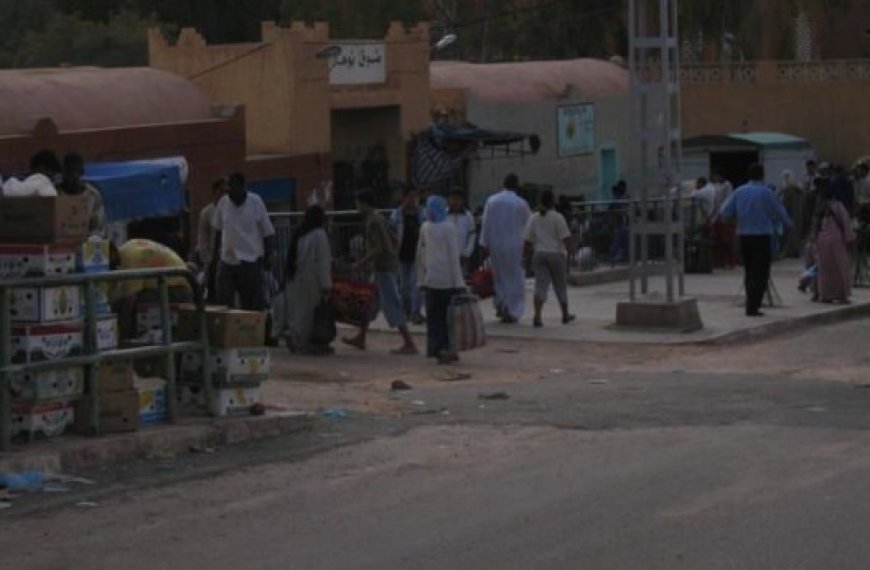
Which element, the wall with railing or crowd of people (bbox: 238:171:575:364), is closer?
crowd of people (bbox: 238:171:575:364)

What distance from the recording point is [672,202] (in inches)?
795

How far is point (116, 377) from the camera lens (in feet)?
35.8

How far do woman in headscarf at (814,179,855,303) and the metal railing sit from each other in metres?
13.0

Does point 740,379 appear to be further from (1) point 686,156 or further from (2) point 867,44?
(2) point 867,44

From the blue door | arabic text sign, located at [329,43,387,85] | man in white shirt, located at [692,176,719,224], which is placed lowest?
man in white shirt, located at [692,176,719,224]

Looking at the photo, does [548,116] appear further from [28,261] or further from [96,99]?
[28,261]

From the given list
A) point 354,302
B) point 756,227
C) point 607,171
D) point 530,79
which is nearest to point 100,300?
point 354,302

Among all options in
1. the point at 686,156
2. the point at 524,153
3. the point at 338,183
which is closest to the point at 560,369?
the point at 338,183

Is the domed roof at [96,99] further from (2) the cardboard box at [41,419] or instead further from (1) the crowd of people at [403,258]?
(2) the cardboard box at [41,419]

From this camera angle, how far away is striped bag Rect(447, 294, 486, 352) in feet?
53.7

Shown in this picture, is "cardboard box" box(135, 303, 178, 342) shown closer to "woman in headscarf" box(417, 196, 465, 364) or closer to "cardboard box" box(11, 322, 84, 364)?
"cardboard box" box(11, 322, 84, 364)

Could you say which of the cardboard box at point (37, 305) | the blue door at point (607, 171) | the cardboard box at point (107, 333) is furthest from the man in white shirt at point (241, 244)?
the blue door at point (607, 171)

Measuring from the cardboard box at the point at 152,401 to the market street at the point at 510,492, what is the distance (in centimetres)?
47

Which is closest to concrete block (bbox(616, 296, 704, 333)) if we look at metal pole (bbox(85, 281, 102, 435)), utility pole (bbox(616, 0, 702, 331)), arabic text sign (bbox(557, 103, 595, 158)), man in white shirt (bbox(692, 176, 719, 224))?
utility pole (bbox(616, 0, 702, 331))
